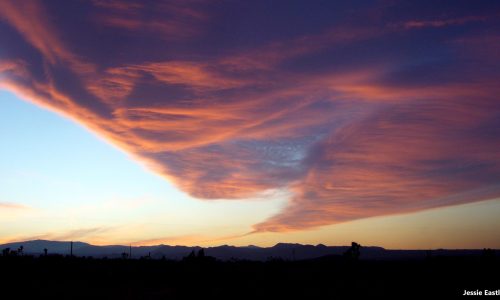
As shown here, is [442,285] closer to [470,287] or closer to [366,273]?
[470,287]

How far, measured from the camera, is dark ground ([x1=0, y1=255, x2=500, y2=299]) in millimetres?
31172

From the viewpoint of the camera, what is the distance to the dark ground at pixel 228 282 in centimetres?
3117

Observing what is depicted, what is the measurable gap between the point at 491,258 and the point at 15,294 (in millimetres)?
48637

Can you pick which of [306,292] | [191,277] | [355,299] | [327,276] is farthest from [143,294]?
[327,276]

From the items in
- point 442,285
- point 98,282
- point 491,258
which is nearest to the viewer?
point 442,285

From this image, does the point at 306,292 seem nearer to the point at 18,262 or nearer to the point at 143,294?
the point at 143,294

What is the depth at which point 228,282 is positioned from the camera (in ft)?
122

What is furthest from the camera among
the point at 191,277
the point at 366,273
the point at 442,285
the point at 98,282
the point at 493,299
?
the point at 366,273

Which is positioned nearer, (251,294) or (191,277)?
(251,294)

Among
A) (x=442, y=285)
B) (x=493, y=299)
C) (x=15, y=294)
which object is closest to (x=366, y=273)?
(x=442, y=285)

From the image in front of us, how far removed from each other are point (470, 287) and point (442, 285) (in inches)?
76.5

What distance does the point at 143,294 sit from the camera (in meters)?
32.2

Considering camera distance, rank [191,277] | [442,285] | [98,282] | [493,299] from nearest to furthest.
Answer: [493,299], [442,285], [98,282], [191,277]

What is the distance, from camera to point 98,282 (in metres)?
36.8
